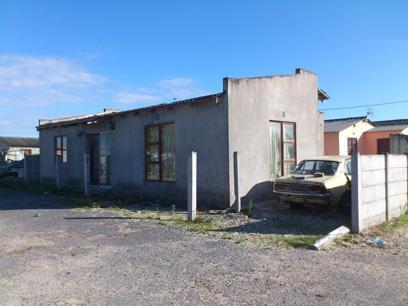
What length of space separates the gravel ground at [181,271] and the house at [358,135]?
22370 millimetres

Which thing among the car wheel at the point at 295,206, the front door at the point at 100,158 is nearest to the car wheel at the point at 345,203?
the car wheel at the point at 295,206

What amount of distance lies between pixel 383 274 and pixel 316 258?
45.1 inches

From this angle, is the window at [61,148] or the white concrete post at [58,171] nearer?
the white concrete post at [58,171]

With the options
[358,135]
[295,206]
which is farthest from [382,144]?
[295,206]

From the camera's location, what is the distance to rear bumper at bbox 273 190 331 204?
10758 millimetres

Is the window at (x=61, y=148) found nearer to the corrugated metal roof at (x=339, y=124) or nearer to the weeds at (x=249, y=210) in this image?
the weeds at (x=249, y=210)

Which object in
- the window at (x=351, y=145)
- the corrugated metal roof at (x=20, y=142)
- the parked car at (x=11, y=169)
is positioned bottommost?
the parked car at (x=11, y=169)

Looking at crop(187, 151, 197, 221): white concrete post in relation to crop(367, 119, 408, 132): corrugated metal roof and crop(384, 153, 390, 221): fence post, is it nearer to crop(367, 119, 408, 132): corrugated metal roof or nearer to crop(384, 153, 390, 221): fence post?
crop(384, 153, 390, 221): fence post

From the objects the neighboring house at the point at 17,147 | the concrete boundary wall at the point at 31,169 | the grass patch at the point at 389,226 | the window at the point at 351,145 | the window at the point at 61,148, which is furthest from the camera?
the neighboring house at the point at 17,147

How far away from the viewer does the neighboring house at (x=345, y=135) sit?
29.5 m

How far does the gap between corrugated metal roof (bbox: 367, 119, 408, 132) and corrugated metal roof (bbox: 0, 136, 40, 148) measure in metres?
37.8

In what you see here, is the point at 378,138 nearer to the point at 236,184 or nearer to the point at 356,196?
the point at 236,184

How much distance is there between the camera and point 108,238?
882cm

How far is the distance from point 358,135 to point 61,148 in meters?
21.9
